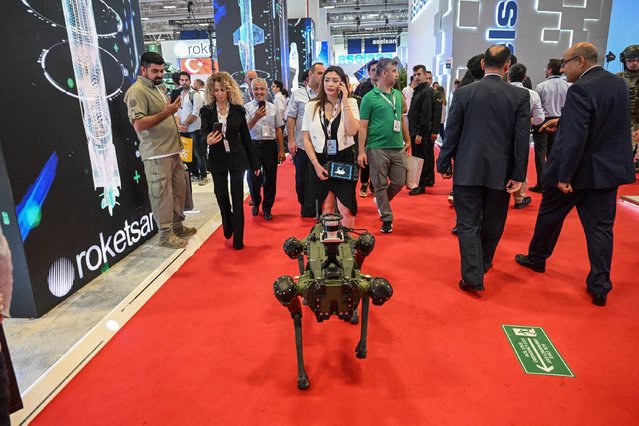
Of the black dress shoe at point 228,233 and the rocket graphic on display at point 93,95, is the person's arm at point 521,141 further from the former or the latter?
the rocket graphic on display at point 93,95

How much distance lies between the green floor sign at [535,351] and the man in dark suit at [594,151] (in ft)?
2.21

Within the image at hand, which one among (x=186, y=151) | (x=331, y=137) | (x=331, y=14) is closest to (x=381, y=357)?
(x=331, y=137)

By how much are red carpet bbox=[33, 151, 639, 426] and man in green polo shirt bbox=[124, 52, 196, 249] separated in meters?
0.63

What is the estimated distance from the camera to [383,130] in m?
3.90

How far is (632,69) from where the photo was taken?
439cm

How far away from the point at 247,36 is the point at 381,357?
26.8ft

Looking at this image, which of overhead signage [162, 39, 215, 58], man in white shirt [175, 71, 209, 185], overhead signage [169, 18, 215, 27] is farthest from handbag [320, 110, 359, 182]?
overhead signage [169, 18, 215, 27]

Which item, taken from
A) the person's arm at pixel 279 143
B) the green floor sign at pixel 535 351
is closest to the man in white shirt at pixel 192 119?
the person's arm at pixel 279 143

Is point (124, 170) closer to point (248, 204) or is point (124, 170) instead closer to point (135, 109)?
point (135, 109)

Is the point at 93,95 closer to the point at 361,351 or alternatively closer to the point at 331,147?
the point at 331,147

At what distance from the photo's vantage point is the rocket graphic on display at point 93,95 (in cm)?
306

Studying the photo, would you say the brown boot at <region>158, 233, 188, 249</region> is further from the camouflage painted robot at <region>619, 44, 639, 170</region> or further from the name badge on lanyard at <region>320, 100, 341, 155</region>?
the camouflage painted robot at <region>619, 44, 639, 170</region>

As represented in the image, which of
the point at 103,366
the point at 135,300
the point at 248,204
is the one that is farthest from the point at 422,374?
the point at 248,204

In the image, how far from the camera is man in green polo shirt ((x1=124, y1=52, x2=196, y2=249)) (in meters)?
3.47
